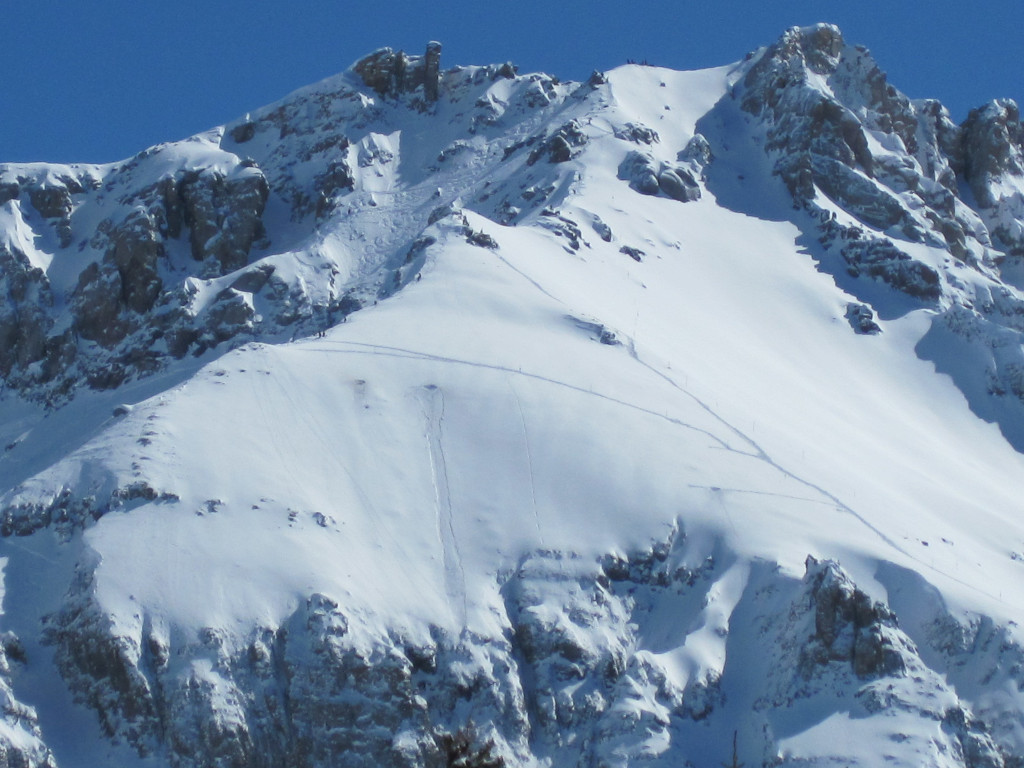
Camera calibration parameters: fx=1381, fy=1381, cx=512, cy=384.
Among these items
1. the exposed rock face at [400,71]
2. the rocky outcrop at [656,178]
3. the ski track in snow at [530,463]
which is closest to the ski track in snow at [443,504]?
the ski track in snow at [530,463]

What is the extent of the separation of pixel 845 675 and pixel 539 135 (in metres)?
81.5

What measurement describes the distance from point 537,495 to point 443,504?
4.25m

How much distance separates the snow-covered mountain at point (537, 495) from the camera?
1976 inches

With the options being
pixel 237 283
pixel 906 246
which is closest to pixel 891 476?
pixel 906 246

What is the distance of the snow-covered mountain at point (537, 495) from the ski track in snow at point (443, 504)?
0.18 metres

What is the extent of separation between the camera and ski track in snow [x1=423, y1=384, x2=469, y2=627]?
5512cm

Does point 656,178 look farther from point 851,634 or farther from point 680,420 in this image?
point 851,634

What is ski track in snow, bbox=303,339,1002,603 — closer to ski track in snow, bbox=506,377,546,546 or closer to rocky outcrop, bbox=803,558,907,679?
ski track in snow, bbox=506,377,546,546

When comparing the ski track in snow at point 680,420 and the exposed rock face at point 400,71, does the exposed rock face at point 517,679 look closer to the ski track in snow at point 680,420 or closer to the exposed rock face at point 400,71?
the ski track in snow at point 680,420

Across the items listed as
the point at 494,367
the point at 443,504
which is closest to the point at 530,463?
the point at 443,504

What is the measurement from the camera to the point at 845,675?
52.5 meters

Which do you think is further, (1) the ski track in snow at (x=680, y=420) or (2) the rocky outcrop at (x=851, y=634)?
(1) the ski track in snow at (x=680, y=420)

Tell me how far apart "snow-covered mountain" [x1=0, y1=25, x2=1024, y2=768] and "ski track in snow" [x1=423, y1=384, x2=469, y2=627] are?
0.58 ft

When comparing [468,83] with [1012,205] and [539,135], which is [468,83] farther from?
[1012,205]
